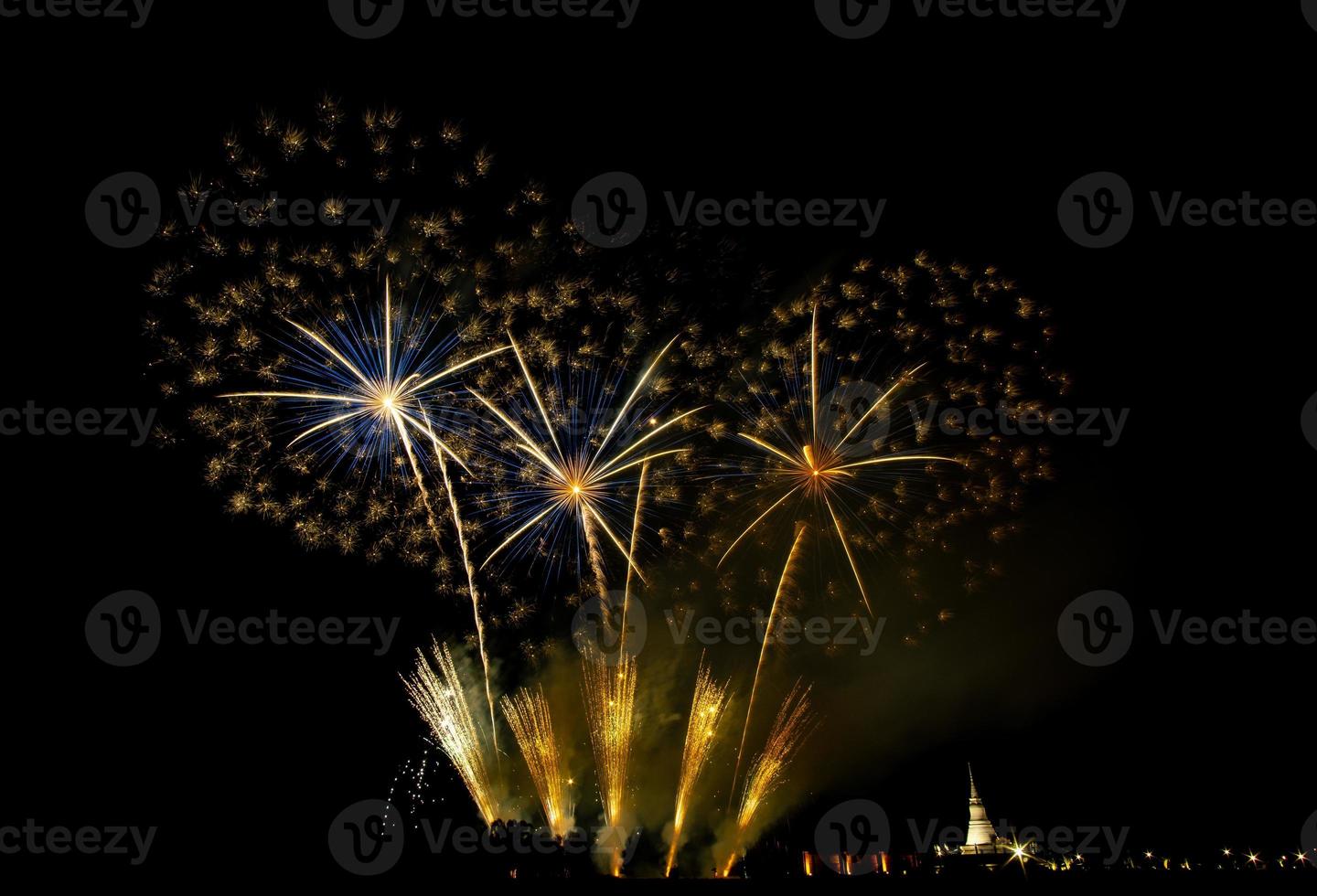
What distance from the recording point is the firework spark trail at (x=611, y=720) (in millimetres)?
18125

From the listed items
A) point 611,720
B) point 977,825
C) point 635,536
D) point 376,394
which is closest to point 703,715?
point 611,720

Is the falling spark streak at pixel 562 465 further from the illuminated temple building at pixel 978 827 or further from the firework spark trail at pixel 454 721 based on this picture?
the illuminated temple building at pixel 978 827

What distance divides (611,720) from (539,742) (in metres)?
1.86

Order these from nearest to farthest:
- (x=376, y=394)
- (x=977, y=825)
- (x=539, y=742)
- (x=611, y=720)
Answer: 1. (x=376, y=394)
2. (x=611, y=720)
3. (x=539, y=742)
4. (x=977, y=825)

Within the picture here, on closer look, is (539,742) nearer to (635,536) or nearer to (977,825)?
(635,536)

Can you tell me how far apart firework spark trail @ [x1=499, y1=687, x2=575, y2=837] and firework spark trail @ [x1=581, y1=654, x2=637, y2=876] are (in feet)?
3.81

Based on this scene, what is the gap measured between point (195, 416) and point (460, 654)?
23.2 feet

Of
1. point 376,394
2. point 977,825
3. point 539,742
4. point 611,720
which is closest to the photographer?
point 376,394

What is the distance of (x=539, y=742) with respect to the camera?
1883 cm

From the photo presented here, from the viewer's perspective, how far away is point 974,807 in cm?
5019

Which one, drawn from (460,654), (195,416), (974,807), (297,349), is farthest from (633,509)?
(974,807)

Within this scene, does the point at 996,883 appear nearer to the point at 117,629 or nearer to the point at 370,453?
the point at 370,453

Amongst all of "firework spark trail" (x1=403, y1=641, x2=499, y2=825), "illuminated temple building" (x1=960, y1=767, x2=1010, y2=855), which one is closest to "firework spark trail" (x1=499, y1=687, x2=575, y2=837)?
"firework spark trail" (x1=403, y1=641, x2=499, y2=825)

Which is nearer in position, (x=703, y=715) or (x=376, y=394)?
(x=376, y=394)
